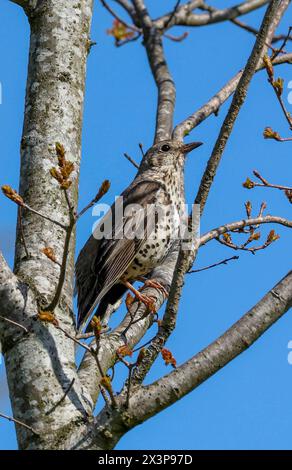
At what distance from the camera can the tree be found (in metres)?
4.34

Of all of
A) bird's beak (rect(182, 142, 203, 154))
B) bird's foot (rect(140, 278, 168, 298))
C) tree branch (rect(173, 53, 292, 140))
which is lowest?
bird's foot (rect(140, 278, 168, 298))

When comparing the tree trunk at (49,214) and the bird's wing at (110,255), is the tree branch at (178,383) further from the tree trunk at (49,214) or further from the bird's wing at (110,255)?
the bird's wing at (110,255)

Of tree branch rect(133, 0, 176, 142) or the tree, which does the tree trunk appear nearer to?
the tree

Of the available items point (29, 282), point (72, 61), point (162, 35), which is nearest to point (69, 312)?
point (29, 282)

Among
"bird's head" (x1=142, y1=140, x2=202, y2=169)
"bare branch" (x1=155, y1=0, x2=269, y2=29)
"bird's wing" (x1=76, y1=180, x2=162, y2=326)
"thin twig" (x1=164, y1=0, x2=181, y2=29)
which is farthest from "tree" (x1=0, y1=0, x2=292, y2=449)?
"bare branch" (x1=155, y1=0, x2=269, y2=29)

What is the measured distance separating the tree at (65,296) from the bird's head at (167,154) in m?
1.86

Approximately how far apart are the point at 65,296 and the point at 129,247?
2726 millimetres

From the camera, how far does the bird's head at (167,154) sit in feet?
28.3

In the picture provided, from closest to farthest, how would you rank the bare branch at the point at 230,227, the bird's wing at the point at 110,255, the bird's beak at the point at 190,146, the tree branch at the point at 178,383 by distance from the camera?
the tree branch at the point at 178,383 → the bare branch at the point at 230,227 → the bird's wing at the point at 110,255 → the bird's beak at the point at 190,146

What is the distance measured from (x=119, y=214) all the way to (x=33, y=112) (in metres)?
2.47

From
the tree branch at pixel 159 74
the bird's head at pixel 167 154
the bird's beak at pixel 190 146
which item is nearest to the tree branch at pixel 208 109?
the tree branch at pixel 159 74

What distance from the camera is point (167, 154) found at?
887 centimetres

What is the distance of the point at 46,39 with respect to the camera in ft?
20.3

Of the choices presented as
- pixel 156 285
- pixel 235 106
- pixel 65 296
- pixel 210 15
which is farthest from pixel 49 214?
pixel 210 15
